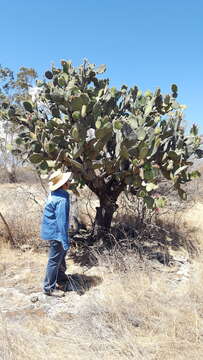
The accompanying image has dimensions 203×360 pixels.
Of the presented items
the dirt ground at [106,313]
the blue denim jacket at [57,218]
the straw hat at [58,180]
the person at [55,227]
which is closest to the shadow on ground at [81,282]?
the dirt ground at [106,313]

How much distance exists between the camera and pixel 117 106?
5379 mm

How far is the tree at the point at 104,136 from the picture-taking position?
4426 millimetres

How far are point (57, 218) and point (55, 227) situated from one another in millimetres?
129

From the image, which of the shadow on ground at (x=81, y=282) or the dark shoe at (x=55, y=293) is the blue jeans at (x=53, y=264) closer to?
the dark shoe at (x=55, y=293)

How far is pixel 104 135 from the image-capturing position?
4293 mm

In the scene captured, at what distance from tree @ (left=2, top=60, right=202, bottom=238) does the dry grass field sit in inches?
41.6

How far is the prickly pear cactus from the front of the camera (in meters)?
4.42

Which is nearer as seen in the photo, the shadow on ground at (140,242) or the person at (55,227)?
the person at (55,227)

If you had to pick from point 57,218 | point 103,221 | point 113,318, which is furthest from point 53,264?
point 103,221

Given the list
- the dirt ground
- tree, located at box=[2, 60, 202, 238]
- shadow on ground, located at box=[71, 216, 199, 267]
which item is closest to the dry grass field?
the dirt ground

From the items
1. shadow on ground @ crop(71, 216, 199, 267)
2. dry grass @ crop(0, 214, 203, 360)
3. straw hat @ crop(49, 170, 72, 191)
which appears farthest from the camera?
shadow on ground @ crop(71, 216, 199, 267)

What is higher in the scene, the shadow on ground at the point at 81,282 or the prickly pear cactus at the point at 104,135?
the prickly pear cactus at the point at 104,135

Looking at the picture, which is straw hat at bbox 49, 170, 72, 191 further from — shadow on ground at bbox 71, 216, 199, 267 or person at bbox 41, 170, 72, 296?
shadow on ground at bbox 71, 216, 199, 267

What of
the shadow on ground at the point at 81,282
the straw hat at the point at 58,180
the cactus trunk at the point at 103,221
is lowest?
the shadow on ground at the point at 81,282
